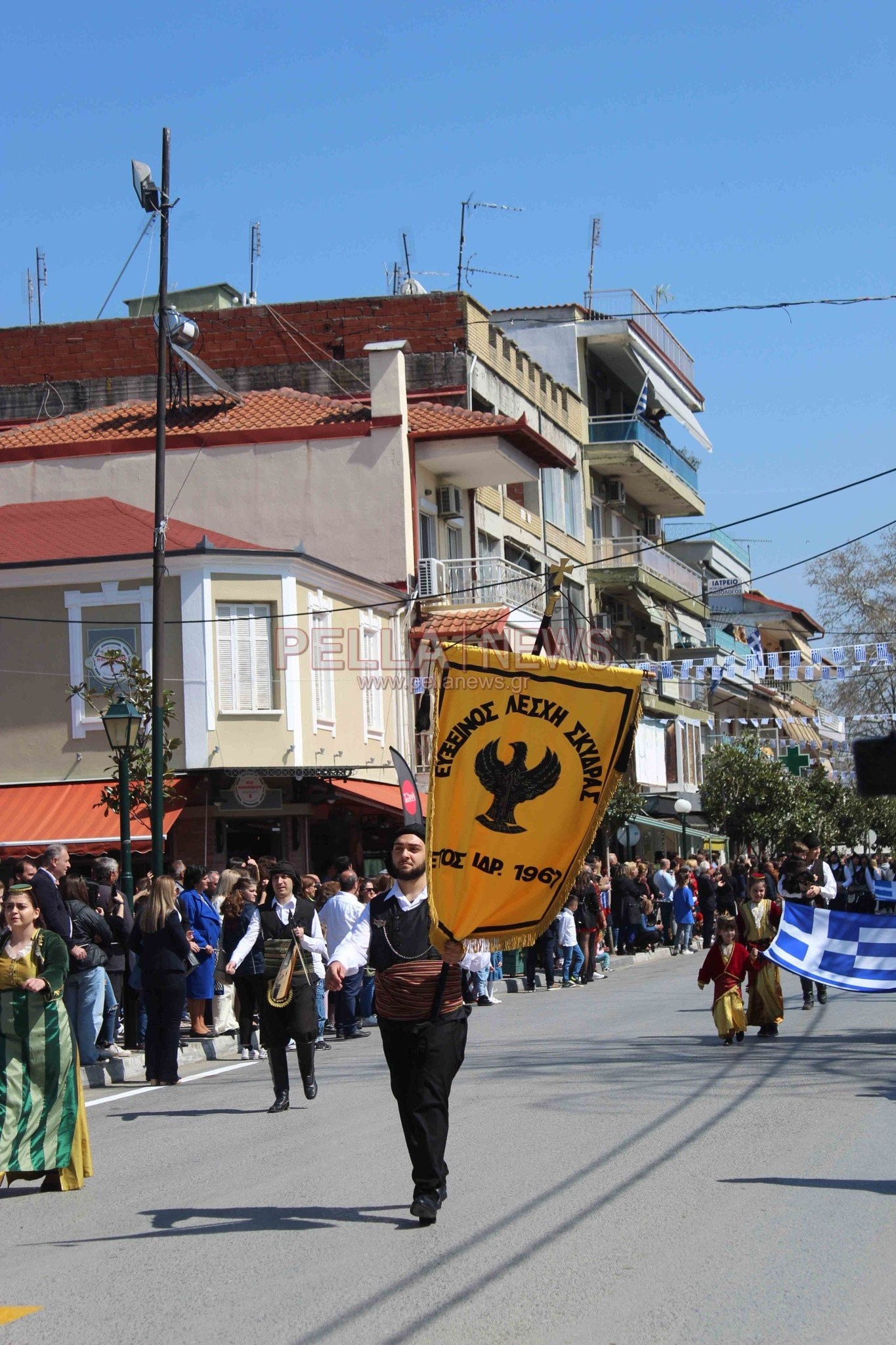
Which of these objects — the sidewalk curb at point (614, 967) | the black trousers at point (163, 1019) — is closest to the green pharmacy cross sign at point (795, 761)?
the sidewalk curb at point (614, 967)

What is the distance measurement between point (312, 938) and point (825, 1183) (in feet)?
16.3

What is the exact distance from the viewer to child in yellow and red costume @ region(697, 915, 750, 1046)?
14.4m

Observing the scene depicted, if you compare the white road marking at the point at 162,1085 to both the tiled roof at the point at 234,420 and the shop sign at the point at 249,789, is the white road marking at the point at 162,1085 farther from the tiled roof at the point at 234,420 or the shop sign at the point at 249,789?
the tiled roof at the point at 234,420

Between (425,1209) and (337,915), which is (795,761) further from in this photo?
(425,1209)

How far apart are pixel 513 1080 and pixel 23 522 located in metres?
23.5

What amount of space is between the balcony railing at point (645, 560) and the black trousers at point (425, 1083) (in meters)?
37.9

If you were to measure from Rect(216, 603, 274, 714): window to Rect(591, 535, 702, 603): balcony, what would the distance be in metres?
17.3

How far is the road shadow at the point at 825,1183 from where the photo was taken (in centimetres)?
804

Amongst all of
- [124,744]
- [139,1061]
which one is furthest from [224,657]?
[139,1061]

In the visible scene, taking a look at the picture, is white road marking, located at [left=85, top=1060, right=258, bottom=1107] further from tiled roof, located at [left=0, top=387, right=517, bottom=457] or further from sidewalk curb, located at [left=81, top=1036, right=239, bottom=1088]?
tiled roof, located at [left=0, top=387, right=517, bottom=457]

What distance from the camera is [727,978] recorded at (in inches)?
574

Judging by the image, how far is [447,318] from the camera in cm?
4003

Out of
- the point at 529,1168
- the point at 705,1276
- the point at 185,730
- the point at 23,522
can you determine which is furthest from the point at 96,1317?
the point at 23,522

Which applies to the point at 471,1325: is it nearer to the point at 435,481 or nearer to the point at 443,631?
the point at 443,631
